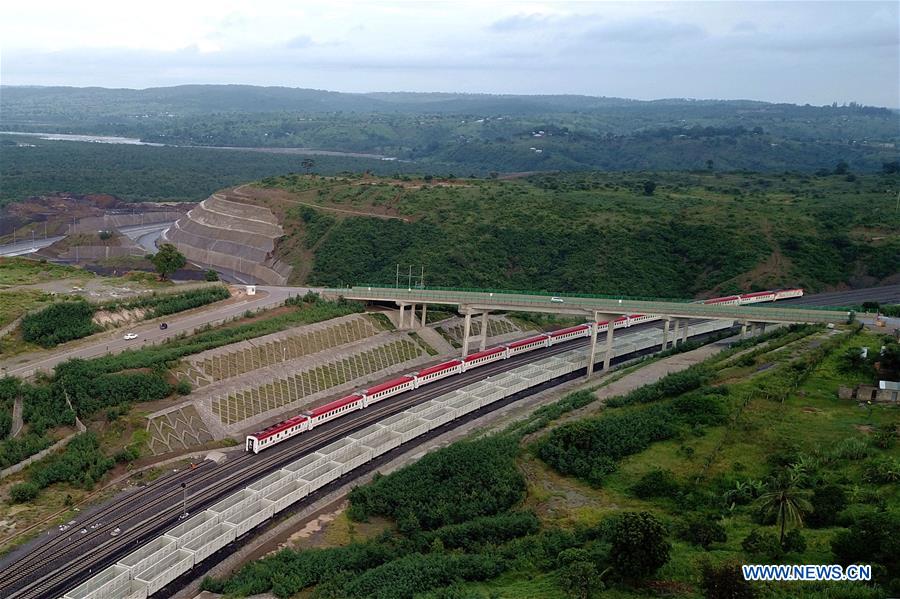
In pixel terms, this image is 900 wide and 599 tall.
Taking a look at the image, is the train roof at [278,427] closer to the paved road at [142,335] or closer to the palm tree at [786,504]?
the paved road at [142,335]

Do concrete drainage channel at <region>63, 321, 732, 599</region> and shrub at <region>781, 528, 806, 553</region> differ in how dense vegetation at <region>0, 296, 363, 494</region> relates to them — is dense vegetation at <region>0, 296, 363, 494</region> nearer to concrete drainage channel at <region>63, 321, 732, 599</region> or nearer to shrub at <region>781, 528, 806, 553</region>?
concrete drainage channel at <region>63, 321, 732, 599</region>

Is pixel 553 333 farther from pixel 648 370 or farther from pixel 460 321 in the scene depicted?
pixel 648 370

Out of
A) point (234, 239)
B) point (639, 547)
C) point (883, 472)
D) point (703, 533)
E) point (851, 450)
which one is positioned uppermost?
point (883, 472)

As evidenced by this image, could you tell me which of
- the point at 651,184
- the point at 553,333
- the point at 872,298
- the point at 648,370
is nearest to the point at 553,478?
the point at 648,370

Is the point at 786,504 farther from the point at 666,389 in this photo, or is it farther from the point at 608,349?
the point at 608,349

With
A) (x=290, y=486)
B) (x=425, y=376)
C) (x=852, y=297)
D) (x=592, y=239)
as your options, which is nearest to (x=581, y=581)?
(x=290, y=486)

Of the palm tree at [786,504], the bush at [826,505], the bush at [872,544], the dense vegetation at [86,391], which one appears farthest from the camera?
the dense vegetation at [86,391]

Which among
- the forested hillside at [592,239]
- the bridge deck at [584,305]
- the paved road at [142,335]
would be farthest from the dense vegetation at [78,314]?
the forested hillside at [592,239]
